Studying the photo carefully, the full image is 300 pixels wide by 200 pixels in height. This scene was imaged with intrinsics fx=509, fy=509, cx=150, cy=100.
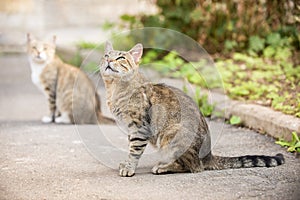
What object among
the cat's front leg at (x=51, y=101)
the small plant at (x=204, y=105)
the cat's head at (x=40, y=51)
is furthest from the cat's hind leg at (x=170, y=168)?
the cat's head at (x=40, y=51)

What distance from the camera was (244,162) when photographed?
3875mm

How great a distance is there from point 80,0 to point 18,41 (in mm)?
1944

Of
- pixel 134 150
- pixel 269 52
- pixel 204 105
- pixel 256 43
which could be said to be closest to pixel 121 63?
pixel 134 150

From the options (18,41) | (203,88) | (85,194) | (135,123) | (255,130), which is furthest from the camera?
(18,41)

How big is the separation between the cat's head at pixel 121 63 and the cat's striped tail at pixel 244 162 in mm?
928

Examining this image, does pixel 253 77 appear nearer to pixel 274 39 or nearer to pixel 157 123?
pixel 274 39

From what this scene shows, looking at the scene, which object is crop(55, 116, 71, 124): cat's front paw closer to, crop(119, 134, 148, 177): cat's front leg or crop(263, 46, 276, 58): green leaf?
crop(119, 134, 148, 177): cat's front leg

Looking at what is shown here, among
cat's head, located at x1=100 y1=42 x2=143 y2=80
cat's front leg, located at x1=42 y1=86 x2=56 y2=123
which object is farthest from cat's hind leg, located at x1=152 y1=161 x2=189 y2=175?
cat's front leg, located at x1=42 y1=86 x2=56 y2=123

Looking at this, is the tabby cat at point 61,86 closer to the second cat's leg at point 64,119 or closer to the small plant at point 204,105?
the second cat's leg at point 64,119

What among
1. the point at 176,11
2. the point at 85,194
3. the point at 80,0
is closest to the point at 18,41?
the point at 80,0

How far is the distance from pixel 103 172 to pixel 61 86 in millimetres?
2129

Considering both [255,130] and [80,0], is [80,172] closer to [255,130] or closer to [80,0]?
[255,130]

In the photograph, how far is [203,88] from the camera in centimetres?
641

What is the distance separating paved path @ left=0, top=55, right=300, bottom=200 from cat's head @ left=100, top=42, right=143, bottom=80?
29.5 inches
